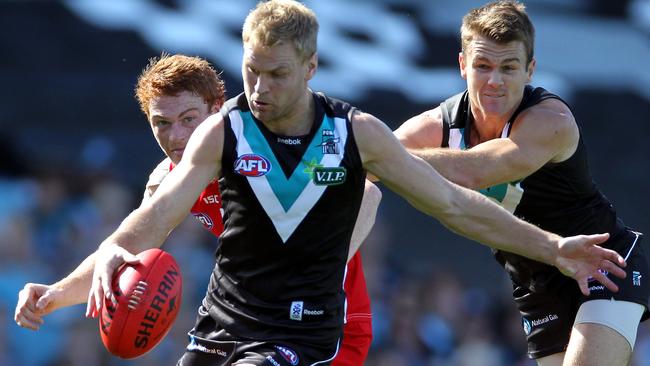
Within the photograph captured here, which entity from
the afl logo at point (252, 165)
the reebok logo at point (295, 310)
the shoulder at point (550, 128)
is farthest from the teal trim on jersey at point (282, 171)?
the shoulder at point (550, 128)

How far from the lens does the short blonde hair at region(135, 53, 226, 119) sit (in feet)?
21.3

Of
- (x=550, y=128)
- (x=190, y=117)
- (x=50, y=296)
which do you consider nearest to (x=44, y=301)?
(x=50, y=296)

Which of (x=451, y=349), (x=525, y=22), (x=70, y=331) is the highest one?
(x=525, y=22)

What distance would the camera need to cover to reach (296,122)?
558 centimetres

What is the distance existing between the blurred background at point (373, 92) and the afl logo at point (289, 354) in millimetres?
6103

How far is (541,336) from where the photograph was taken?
7113 millimetres

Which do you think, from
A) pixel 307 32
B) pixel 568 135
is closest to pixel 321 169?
pixel 307 32

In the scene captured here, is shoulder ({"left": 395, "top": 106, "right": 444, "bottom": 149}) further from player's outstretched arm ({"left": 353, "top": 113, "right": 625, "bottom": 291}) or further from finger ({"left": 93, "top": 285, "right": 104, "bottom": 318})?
finger ({"left": 93, "top": 285, "right": 104, "bottom": 318})

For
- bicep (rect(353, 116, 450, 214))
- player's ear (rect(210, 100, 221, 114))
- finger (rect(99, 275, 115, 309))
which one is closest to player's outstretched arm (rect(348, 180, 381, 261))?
bicep (rect(353, 116, 450, 214))

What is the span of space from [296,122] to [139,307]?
3.62 feet

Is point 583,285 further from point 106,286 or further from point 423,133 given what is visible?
point 106,286

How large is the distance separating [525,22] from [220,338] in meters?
2.54

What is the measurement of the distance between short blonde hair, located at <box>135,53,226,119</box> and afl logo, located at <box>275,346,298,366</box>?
1616mm

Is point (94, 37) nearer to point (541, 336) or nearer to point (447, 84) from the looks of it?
A: point (447, 84)
